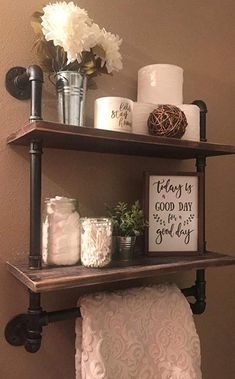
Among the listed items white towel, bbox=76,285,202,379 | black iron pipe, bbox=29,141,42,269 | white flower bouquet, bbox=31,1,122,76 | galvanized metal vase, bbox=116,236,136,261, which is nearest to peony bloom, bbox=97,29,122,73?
white flower bouquet, bbox=31,1,122,76

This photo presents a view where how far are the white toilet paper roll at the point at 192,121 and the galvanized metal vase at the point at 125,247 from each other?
0.84 ft

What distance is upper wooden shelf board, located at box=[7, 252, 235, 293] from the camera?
0.54 metres

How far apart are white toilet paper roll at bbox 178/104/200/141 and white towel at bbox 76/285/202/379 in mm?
344

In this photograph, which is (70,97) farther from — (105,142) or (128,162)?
(128,162)

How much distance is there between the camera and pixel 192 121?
77 centimetres

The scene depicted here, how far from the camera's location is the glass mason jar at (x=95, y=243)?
0.62m

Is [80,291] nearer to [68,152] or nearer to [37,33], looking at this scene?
[68,152]

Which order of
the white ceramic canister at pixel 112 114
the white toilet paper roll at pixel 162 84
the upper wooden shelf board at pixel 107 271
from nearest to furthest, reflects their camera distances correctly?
the upper wooden shelf board at pixel 107 271 → the white ceramic canister at pixel 112 114 → the white toilet paper roll at pixel 162 84

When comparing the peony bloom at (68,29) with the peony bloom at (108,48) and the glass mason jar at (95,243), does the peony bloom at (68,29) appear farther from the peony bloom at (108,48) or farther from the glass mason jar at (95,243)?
the glass mason jar at (95,243)

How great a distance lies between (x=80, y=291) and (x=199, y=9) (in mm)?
817

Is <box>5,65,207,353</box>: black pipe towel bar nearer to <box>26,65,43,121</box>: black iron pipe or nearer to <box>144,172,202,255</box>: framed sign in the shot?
<box>26,65,43,121</box>: black iron pipe

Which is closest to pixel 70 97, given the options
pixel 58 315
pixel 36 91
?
pixel 36 91

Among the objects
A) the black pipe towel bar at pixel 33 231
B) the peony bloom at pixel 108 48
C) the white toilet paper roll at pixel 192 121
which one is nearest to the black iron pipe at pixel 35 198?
the black pipe towel bar at pixel 33 231

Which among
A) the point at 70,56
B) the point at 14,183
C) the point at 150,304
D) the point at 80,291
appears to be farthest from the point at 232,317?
the point at 70,56
